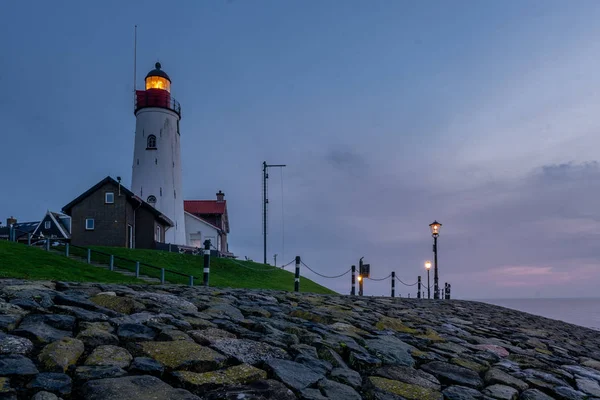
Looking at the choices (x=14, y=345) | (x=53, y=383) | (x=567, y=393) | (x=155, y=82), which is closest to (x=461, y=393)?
(x=567, y=393)

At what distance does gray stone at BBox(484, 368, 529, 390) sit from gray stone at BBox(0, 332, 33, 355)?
4.85 metres

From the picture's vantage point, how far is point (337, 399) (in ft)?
13.8

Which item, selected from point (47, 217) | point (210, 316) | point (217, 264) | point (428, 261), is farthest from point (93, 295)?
point (47, 217)

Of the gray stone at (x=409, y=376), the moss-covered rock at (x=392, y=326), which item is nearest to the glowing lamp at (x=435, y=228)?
the moss-covered rock at (x=392, y=326)

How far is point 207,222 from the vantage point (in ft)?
158

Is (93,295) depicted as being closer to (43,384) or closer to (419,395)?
(43,384)

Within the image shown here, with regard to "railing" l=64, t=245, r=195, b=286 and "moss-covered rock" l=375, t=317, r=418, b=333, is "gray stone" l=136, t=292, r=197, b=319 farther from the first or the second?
"railing" l=64, t=245, r=195, b=286

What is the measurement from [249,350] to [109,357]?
1.40 meters

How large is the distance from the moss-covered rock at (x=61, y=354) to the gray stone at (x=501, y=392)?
4131mm

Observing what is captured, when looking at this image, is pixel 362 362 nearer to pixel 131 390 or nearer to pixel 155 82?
pixel 131 390

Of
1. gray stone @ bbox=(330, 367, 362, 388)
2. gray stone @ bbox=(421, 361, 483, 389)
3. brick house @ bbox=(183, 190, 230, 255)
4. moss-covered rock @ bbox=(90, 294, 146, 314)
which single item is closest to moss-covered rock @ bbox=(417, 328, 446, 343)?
gray stone @ bbox=(421, 361, 483, 389)

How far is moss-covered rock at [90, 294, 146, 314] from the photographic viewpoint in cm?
597

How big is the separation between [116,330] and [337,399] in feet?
7.85

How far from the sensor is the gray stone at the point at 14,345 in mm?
3969
